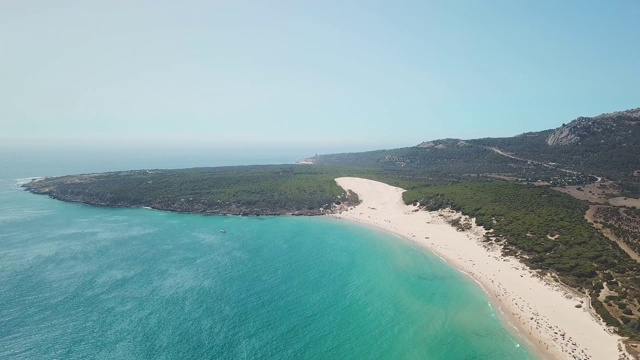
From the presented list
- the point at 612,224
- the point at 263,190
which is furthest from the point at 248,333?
the point at 263,190

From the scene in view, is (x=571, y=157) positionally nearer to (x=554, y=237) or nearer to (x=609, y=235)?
(x=609, y=235)

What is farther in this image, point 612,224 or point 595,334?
point 612,224

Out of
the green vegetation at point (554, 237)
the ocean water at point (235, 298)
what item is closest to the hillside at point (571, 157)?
the green vegetation at point (554, 237)

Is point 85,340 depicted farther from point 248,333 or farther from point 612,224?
point 612,224

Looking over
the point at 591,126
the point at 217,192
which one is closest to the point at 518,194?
the point at 217,192


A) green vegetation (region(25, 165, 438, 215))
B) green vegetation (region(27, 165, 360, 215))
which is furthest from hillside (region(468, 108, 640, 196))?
green vegetation (region(27, 165, 360, 215))

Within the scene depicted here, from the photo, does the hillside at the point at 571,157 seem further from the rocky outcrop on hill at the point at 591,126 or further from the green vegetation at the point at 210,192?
the green vegetation at the point at 210,192
